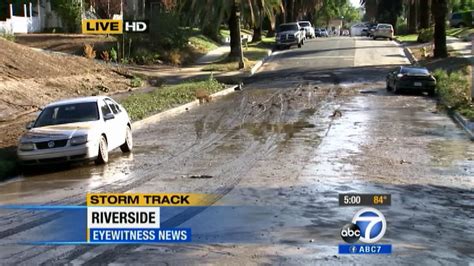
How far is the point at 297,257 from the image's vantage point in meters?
7.09

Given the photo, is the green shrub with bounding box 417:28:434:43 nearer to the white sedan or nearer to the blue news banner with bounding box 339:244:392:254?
the white sedan

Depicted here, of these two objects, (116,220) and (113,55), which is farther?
(113,55)

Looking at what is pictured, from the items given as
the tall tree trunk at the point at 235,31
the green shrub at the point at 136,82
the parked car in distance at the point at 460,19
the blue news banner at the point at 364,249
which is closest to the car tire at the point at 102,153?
the blue news banner at the point at 364,249

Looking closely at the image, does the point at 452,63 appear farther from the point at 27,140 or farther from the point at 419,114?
the point at 27,140

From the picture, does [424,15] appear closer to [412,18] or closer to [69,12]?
[412,18]

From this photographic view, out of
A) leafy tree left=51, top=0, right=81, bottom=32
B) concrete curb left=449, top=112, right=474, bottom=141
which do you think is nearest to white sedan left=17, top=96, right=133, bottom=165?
concrete curb left=449, top=112, right=474, bottom=141

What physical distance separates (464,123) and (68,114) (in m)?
11.7

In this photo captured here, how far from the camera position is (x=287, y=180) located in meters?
12.1

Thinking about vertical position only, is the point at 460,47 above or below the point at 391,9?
below

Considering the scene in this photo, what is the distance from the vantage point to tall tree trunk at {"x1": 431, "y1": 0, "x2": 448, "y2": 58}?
128 ft

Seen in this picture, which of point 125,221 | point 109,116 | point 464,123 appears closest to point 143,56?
point 464,123

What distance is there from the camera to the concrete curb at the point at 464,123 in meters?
18.8

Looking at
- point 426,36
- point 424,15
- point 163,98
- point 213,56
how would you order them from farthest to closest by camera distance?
point 424,15
point 426,36
point 213,56
point 163,98

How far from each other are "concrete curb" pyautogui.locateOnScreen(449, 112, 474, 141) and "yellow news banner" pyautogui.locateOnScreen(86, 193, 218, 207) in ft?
32.8
